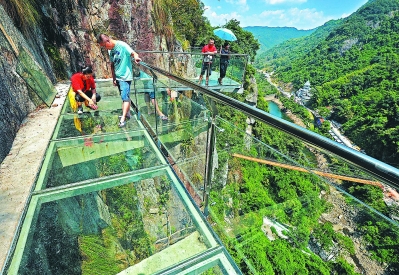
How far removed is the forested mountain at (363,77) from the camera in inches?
2071

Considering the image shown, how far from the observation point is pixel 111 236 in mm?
2965

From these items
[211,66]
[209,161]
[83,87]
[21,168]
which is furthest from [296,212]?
[211,66]

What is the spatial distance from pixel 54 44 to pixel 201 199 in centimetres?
816

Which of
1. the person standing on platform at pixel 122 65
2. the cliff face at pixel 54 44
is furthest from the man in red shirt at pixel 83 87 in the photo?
the cliff face at pixel 54 44

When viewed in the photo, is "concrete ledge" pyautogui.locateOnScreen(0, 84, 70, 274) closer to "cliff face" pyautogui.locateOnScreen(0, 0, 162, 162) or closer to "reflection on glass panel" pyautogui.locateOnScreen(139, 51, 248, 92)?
"cliff face" pyautogui.locateOnScreen(0, 0, 162, 162)

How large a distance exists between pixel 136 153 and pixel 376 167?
258 centimetres

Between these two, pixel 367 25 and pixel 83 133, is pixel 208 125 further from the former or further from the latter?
pixel 367 25

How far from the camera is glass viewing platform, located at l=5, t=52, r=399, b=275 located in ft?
2.69

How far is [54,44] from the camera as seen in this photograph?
748 centimetres

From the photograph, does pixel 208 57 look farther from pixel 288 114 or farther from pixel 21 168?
pixel 288 114

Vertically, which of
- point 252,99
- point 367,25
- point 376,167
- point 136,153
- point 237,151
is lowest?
point 252,99

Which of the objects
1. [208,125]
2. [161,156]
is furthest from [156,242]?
[208,125]

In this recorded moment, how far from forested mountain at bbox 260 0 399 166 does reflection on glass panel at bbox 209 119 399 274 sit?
3926 centimetres

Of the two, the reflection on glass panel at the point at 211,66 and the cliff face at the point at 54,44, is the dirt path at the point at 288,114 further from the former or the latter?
the cliff face at the point at 54,44
